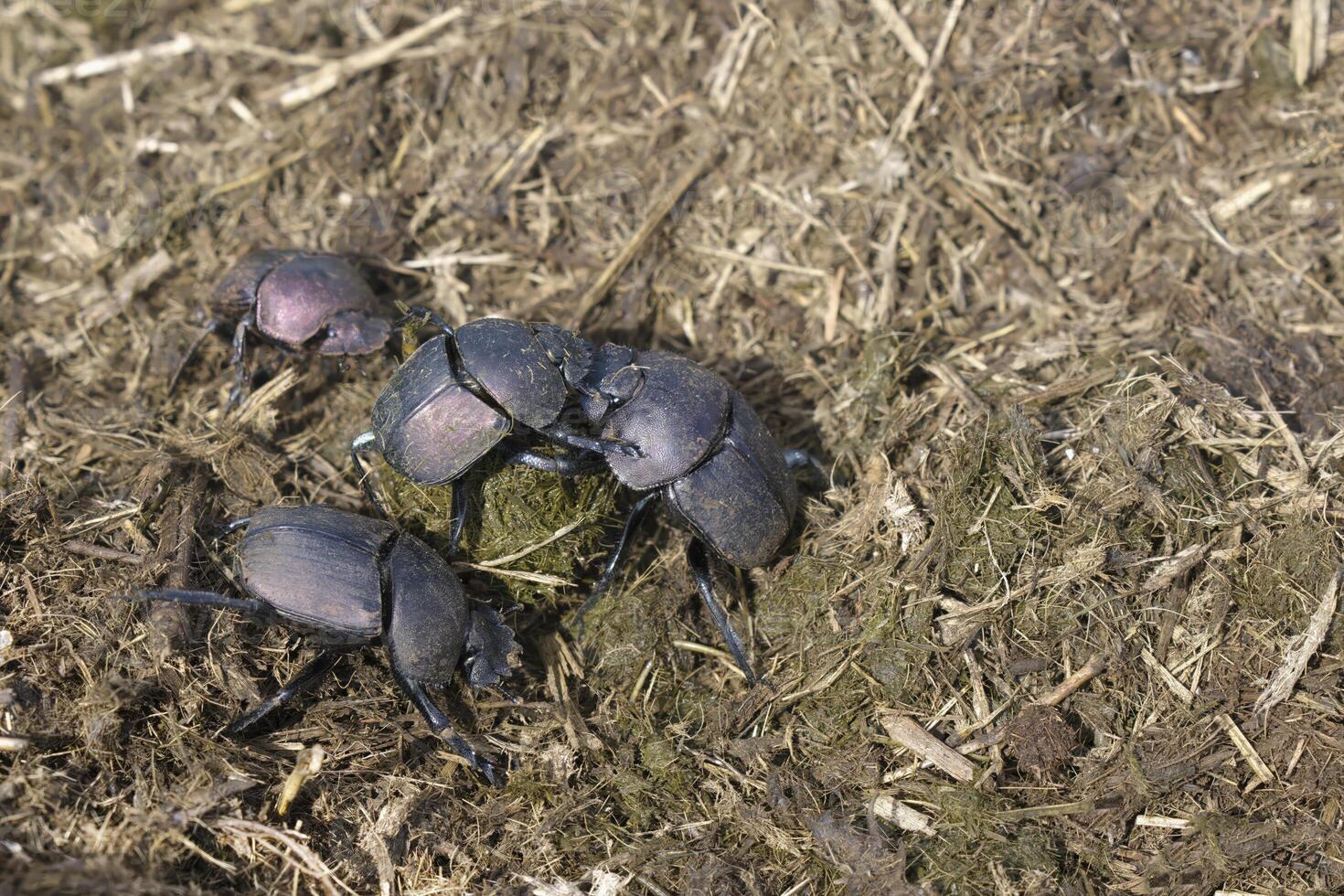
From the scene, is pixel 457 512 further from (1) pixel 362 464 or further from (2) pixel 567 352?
(2) pixel 567 352

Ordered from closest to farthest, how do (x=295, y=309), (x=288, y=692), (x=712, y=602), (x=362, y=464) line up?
(x=288, y=692) < (x=712, y=602) < (x=362, y=464) < (x=295, y=309)

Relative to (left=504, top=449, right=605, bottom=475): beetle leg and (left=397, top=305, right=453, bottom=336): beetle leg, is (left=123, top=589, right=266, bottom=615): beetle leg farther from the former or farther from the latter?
(left=397, top=305, right=453, bottom=336): beetle leg

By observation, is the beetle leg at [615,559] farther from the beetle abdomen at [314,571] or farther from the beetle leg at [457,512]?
the beetle abdomen at [314,571]

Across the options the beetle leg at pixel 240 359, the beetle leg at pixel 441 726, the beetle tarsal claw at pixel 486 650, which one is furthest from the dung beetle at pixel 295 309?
the beetle leg at pixel 441 726

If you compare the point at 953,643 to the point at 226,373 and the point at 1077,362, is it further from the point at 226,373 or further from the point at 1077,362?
the point at 226,373

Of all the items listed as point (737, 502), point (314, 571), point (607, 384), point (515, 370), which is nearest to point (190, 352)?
point (314, 571)

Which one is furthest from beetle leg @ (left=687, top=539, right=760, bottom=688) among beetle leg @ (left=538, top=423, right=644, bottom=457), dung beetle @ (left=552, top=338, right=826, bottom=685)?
beetle leg @ (left=538, top=423, right=644, bottom=457)
